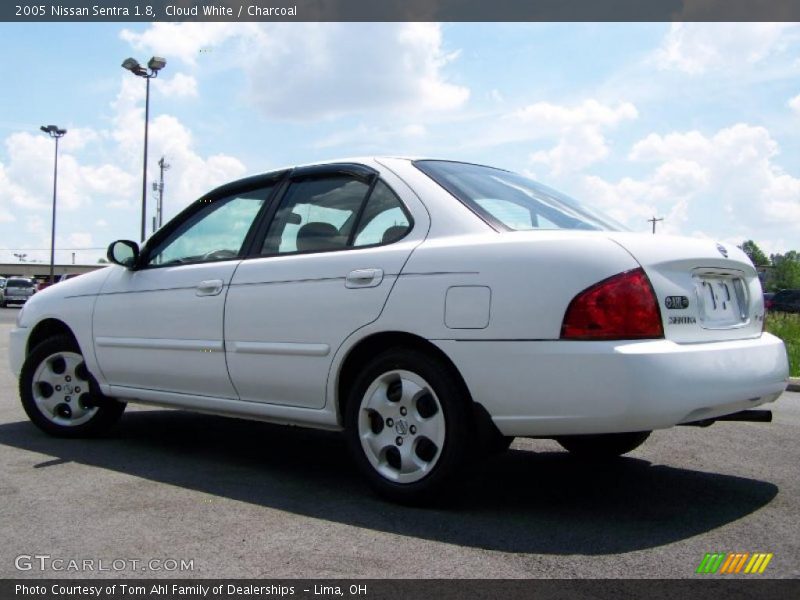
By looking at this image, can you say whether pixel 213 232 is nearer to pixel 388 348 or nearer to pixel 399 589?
pixel 388 348

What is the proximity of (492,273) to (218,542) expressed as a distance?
1.53m

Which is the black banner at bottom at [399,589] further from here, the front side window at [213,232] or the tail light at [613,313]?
the front side window at [213,232]

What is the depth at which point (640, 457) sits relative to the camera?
4.93m

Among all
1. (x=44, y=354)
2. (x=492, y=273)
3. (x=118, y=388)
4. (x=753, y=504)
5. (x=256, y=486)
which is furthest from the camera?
(x=44, y=354)

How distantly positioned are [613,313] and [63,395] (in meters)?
3.89

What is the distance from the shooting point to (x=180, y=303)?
4.80 m

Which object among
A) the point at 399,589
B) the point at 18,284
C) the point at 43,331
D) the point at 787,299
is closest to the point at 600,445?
the point at 399,589

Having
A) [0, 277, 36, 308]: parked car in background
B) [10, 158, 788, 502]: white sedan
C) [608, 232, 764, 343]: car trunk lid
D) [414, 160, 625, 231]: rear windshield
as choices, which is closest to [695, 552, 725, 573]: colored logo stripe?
[10, 158, 788, 502]: white sedan

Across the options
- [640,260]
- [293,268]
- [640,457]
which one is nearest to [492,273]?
[640,260]

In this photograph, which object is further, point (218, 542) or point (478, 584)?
point (218, 542)

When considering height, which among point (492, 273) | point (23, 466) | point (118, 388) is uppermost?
point (492, 273)

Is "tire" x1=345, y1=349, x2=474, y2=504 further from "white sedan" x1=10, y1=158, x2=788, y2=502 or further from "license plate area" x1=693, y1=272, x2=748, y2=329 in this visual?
"license plate area" x1=693, y1=272, x2=748, y2=329

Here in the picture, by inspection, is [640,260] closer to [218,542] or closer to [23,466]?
[218,542]

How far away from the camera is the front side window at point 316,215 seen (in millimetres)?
4270
